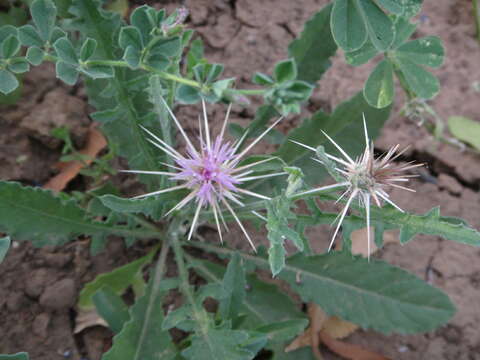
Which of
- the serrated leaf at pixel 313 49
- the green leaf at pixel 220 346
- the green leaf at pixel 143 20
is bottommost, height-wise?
the green leaf at pixel 220 346

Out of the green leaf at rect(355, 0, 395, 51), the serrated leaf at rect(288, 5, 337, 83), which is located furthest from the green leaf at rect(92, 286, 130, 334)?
the green leaf at rect(355, 0, 395, 51)

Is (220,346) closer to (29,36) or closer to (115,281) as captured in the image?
(115,281)

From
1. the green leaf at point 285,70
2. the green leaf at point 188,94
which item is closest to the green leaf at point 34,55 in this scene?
the green leaf at point 188,94

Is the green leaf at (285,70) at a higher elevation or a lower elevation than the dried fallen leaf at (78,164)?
lower

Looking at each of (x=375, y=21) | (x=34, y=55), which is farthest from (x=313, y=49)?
(x=34, y=55)

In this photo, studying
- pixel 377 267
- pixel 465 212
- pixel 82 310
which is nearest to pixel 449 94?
pixel 465 212

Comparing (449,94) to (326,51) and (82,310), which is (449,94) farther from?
(82,310)

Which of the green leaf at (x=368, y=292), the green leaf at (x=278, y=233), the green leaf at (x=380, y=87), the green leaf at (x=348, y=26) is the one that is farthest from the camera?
the green leaf at (x=368, y=292)

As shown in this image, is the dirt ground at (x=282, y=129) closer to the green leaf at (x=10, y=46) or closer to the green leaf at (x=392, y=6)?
the green leaf at (x=10, y=46)

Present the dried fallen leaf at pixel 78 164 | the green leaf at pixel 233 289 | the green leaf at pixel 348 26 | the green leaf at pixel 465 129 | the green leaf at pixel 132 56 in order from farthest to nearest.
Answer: the green leaf at pixel 465 129 < the dried fallen leaf at pixel 78 164 < the green leaf at pixel 233 289 < the green leaf at pixel 348 26 < the green leaf at pixel 132 56
